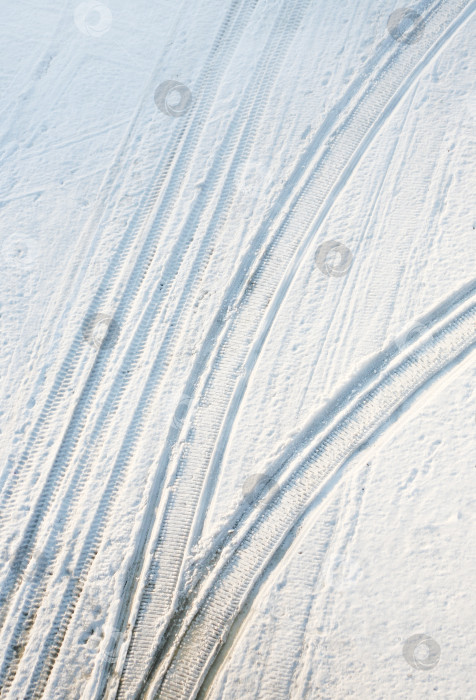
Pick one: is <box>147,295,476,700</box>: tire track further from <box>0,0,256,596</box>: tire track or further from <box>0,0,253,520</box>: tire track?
<box>0,0,253,520</box>: tire track

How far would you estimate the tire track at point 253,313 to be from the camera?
3.48 meters

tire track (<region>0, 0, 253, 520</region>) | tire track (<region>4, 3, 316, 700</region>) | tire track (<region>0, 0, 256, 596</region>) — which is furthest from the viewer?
tire track (<region>0, 0, 253, 520</region>)

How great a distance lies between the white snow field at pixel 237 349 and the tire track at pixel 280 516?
0.6 inches

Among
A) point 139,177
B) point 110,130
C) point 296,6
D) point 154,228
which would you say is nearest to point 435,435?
point 154,228

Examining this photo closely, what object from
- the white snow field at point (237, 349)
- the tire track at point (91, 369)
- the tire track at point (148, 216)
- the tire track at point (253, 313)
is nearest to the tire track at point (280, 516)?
the white snow field at point (237, 349)

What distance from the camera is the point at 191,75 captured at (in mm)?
4336

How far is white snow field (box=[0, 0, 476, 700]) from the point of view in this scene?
3346 millimetres

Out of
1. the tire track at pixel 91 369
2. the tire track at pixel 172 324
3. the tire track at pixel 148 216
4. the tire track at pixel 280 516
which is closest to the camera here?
the tire track at pixel 280 516

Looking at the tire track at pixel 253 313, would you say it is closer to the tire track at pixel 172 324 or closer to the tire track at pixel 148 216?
the tire track at pixel 172 324

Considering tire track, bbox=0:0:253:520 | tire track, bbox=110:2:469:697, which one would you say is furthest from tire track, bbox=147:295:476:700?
tire track, bbox=0:0:253:520

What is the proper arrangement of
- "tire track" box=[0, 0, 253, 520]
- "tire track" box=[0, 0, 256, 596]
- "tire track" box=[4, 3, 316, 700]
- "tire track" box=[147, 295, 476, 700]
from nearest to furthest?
"tire track" box=[147, 295, 476, 700], "tire track" box=[4, 3, 316, 700], "tire track" box=[0, 0, 256, 596], "tire track" box=[0, 0, 253, 520]

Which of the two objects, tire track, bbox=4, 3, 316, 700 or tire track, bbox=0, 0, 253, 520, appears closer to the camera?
tire track, bbox=4, 3, 316, 700

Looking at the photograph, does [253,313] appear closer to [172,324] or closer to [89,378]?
[172,324]

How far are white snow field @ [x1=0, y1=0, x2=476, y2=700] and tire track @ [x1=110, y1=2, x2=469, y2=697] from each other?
0.05 ft
